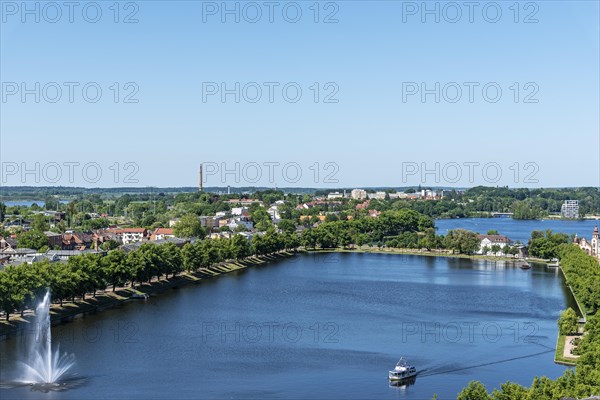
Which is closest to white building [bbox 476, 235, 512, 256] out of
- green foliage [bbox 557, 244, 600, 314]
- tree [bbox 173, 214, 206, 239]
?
green foliage [bbox 557, 244, 600, 314]

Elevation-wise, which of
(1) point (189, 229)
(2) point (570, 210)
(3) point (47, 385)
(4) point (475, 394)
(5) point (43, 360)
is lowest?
(3) point (47, 385)

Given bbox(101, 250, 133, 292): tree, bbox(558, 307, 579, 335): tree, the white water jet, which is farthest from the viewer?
bbox(101, 250, 133, 292): tree

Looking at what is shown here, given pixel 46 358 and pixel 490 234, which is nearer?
pixel 46 358

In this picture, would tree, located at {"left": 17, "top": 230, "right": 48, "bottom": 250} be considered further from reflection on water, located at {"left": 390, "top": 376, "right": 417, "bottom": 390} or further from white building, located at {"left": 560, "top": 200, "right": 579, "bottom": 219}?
white building, located at {"left": 560, "top": 200, "right": 579, "bottom": 219}

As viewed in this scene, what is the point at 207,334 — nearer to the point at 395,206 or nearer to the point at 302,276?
the point at 302,276

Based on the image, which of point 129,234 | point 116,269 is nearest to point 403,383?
point 116,269

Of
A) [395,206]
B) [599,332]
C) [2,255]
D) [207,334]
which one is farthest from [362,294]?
[395,206]

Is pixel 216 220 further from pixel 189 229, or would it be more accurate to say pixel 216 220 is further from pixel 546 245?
pixel 546 245
